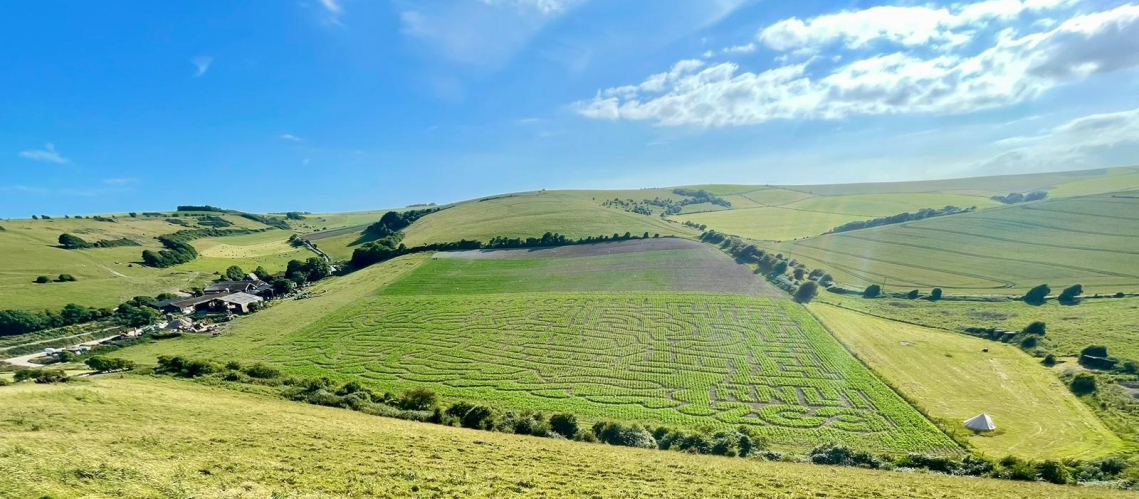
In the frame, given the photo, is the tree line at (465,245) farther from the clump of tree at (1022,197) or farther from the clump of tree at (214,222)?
the clump of tree at (1022,197)

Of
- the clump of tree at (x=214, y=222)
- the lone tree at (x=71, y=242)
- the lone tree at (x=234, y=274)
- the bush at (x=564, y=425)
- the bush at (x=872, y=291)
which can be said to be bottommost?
the bush at (x=872, y=291)

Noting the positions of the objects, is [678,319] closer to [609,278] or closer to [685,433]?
[609,278]

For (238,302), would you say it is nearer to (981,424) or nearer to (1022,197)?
(981,424)

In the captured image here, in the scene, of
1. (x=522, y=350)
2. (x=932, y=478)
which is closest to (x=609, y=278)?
(x=522, y=350)

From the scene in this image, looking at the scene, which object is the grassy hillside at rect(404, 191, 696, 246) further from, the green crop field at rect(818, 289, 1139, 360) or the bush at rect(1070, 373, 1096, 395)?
the bush at rect(1070, 373, 1096, 395)

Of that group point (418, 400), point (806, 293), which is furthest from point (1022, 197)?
point (418, 400)

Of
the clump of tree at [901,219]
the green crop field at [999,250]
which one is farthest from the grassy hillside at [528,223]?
the clump of tree at [901,219]
